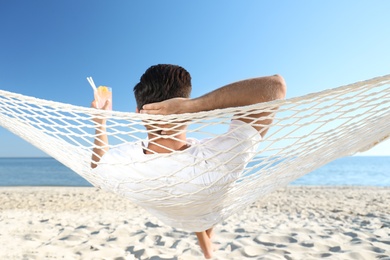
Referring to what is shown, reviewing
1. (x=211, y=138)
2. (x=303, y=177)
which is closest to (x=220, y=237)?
(x=211, y=138)

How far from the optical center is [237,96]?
1117 mm

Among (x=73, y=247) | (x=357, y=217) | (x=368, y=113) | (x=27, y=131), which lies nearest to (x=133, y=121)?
(x=27, y=131)

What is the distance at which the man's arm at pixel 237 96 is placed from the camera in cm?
111

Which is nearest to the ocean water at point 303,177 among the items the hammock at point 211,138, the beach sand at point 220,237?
the beach sand at point 220,237

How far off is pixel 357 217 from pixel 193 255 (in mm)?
2080

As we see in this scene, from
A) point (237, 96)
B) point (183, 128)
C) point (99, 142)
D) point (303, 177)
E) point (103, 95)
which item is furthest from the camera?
point (303, 177)

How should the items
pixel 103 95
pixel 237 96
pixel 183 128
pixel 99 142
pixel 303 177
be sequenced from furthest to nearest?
pixel 303 177
pixel 103 95
pixel 99 142
pixel 183 128
pixel 237 96

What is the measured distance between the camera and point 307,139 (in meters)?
1.23

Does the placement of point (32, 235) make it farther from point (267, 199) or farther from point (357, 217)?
point (267, 199)

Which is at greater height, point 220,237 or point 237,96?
point 237,96

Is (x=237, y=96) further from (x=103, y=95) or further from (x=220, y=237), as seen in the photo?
(x=220, y=237)

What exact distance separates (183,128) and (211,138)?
0.33 ft

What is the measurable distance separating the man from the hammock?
0.04 ft

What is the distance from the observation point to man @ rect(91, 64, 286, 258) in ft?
3.67
